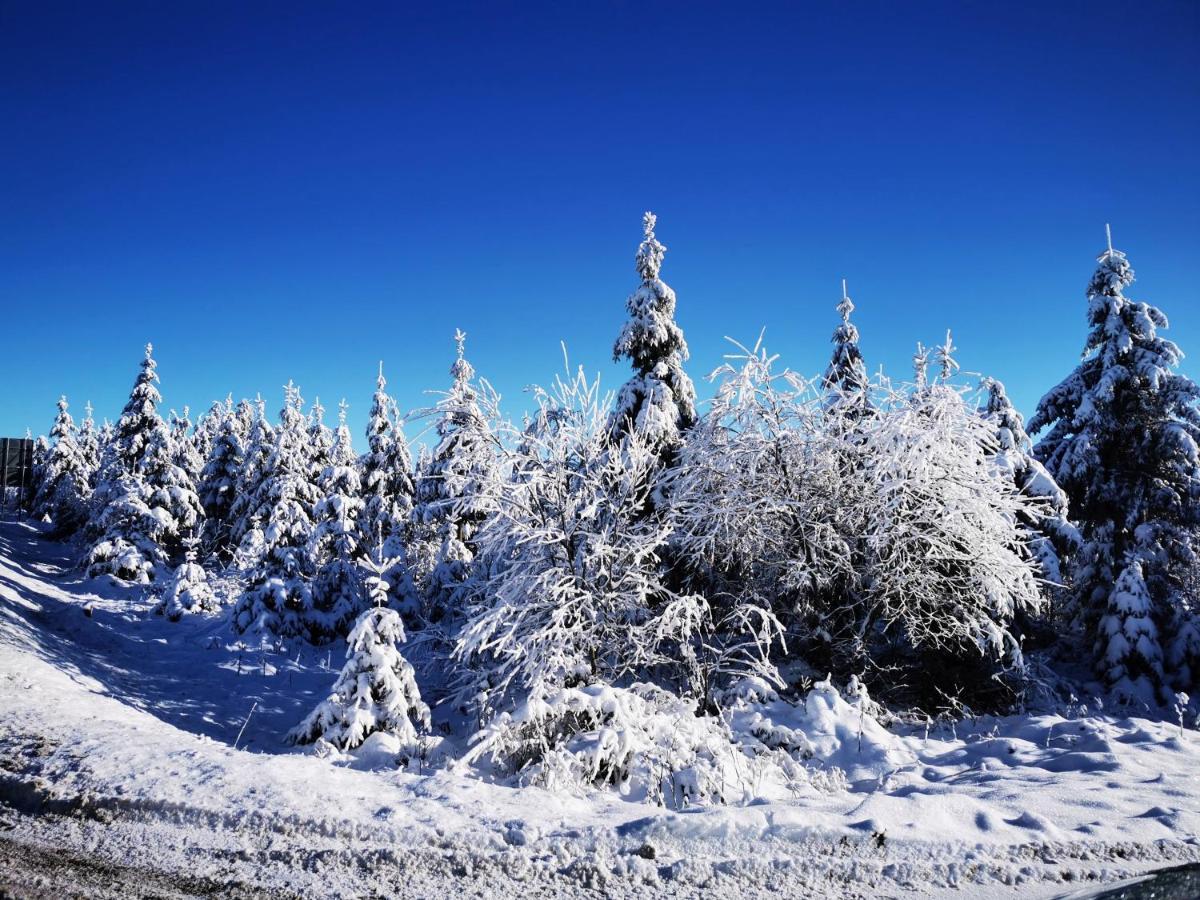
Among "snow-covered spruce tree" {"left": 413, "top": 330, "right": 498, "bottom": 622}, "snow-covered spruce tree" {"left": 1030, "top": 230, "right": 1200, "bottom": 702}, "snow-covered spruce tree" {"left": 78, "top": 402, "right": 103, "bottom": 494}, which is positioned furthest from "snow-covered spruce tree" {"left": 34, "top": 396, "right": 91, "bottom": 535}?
"snow-covered spruce tree" {"left": 1030, "top": 230, "right": 1200, "bottom": 702}

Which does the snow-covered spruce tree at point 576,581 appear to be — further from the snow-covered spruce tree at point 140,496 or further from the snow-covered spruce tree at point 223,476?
the snow-covered spruce tree at point 223,476

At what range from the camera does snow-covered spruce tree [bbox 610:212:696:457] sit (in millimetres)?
14992

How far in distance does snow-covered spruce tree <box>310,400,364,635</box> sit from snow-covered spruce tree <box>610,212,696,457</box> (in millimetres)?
11578

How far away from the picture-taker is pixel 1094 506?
17.0m

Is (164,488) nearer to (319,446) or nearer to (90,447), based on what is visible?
(319,446)

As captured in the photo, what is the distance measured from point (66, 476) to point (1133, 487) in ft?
196

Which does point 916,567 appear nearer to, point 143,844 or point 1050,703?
point 1050,703

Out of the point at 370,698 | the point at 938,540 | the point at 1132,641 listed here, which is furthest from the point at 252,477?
the point at 1132,641

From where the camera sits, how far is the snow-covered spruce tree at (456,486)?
11.6 m

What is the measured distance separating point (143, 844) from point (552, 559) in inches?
281

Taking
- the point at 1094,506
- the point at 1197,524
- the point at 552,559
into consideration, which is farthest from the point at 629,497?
the point at 1197,524

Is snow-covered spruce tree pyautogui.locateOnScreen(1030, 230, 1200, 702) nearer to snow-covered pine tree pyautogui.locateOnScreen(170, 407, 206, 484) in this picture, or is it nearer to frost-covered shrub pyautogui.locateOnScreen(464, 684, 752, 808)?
frost-covered shrub pyautogui.locateOnScreen(464, 684, 752, 808)

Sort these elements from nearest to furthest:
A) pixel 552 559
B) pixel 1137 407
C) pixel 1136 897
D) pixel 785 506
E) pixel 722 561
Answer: pixel 1136 897
pixel 552 559
pixel 785 506
pixel 722 561
pixel 1137 407

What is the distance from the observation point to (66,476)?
4516cm
